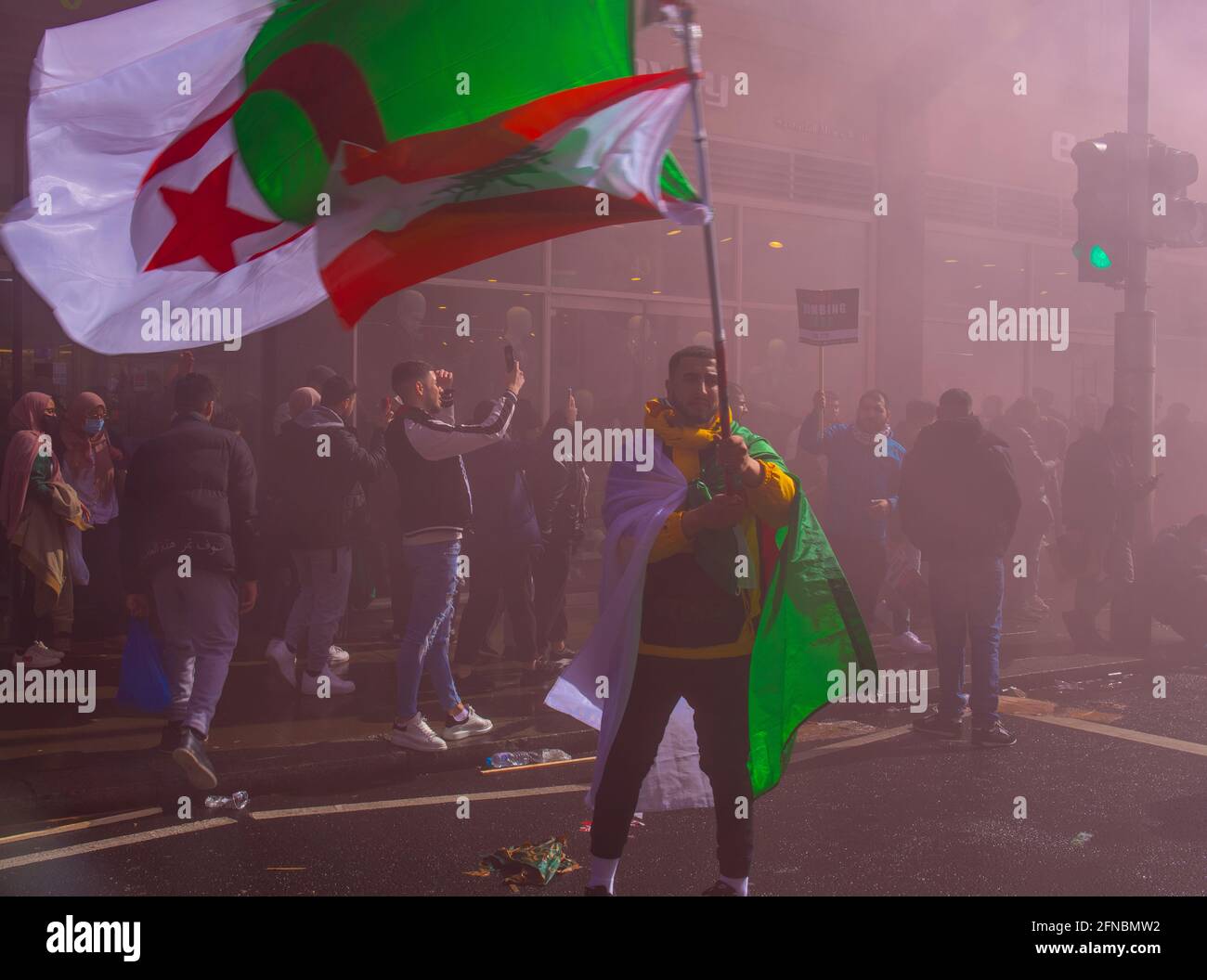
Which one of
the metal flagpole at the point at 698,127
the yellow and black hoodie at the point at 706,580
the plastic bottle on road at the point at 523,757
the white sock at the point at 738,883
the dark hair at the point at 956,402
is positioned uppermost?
the metal flagpole at the point at 698,127

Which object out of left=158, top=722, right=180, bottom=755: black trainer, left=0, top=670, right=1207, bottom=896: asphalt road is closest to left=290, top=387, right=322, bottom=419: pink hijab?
left=158, top=722, right=180, bottom=755: black trainer

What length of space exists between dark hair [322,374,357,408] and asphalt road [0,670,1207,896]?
2292 millimetres

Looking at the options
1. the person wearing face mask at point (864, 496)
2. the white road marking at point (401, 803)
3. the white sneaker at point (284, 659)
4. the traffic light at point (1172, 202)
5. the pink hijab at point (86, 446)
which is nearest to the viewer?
the white road marking at point (401, 803)

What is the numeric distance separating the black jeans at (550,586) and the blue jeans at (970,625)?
2540 millimetres

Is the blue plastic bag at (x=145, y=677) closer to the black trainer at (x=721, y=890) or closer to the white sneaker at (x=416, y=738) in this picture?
the white sneaker at (x=416, y=738)

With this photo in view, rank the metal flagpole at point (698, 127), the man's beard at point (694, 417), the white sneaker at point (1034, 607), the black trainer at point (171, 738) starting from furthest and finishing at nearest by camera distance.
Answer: the white sneaker at point (1034, 607)
the black trainer at point (171, 738)
the man's beard at point (694, 417)
the metal flagpole at point (698, 127)

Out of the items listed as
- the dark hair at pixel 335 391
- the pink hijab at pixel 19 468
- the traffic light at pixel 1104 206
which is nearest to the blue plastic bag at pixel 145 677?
the dark hair at pixel 335 391

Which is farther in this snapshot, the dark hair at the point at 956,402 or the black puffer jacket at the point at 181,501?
the dark hair at the point at 956,402

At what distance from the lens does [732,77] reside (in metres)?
12.6

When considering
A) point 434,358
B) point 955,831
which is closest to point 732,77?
point 434,358

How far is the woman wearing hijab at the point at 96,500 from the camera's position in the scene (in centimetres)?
806

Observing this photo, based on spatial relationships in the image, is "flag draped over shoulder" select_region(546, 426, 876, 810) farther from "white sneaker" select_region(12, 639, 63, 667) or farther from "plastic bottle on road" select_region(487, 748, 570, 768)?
"white sneaker" select_region(12, 639, 63, 667)

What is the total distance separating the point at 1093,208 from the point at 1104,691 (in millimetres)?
3845

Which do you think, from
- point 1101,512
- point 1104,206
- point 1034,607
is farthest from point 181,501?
point 1034,607
